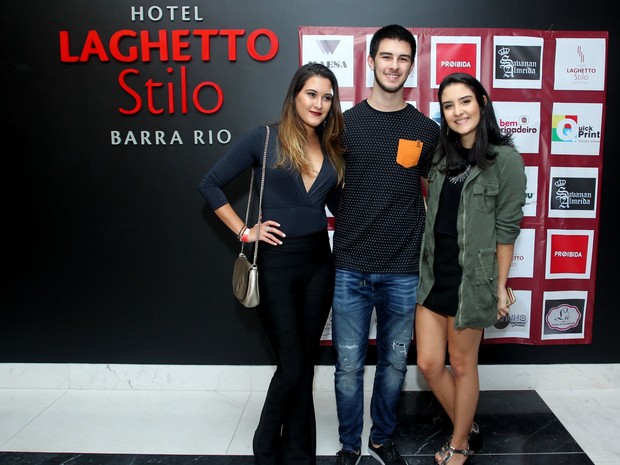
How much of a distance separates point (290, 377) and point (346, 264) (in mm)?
526

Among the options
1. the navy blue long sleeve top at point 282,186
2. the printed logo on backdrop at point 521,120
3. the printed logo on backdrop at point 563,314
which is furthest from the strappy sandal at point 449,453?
the printed logo on backdrop at point 521,120

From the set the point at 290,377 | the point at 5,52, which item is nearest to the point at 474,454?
the point at 290,377

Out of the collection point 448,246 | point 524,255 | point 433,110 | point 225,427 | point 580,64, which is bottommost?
point 225,427

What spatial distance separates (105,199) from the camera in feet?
9.68

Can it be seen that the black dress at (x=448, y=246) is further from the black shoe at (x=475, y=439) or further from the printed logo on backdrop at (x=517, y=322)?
the printed logo on backdrop at (x=517, y=322)

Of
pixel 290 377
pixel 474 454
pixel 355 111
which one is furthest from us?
pixel 474 454

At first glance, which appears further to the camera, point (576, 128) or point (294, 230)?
point (576, 128)

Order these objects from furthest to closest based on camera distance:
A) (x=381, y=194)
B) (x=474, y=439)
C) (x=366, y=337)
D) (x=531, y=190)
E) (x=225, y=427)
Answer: (x=531, y=190)
(x=225, y=427)
(x=474, y=439)
(x=366, y=337)
(x=381, y=194)

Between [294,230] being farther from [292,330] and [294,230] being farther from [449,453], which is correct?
[449,453]

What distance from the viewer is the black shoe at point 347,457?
232 cm

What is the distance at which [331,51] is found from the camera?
2793 mm

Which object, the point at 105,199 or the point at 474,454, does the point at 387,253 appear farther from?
the point at 105,199

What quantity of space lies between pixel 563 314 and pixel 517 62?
4.91ft

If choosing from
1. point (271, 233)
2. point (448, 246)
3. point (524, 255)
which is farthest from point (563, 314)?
point (271, 233)
